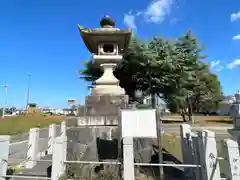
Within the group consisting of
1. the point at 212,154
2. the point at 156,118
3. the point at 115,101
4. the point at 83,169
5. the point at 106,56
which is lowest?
the point at 83,169

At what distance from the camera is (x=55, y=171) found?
3.75 metres

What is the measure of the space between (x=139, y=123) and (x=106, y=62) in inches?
142

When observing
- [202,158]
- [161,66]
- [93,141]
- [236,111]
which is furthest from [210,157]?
[161,66]

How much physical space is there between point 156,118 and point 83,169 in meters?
2.09

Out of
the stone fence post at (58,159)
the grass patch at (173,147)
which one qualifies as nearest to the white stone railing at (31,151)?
the stone fence post at (58,159)

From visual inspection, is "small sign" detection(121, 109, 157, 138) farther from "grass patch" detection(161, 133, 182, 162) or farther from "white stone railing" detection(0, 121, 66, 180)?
"grass patch" detection(161, 133, 182, 162)

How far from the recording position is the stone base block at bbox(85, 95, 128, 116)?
6098 mm

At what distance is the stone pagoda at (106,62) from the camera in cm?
621

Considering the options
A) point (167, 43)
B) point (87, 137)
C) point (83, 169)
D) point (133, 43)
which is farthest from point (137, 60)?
point (83, 169)

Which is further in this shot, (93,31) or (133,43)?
(133,43)

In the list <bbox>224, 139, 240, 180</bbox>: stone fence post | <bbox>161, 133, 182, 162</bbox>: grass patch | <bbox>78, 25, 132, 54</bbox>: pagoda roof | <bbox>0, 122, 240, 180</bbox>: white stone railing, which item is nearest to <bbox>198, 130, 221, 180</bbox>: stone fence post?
<bbox>0, 122, 240, 180</bbox>: white stone railing

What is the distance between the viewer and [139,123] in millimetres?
4281

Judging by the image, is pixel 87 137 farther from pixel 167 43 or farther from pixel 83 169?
pixel 167 43

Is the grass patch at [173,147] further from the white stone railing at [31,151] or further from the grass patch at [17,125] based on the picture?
the grass patch at [17,125]
